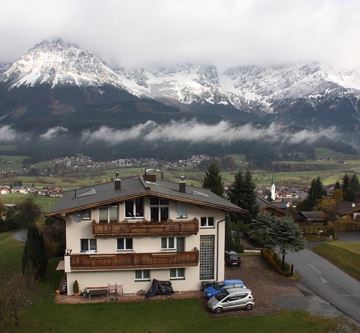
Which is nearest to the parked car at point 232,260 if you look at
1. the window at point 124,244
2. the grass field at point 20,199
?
the window at point 124,244

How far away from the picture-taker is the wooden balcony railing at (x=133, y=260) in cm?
3881

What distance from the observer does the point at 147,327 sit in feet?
109

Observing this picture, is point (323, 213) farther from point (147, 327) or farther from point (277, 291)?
point (147, 327)

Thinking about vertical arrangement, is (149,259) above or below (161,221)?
below

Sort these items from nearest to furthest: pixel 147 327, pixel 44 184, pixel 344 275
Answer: pixel 147 327
pixel 344 275
pixel 44 184

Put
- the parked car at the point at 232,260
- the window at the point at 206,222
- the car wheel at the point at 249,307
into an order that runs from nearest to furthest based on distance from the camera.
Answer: the car wheel at the point at 249,307, the window at the point at 206,222, the parked car at the point at 232,260

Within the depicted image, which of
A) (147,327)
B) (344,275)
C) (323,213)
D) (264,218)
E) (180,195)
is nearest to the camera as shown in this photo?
(147,327)

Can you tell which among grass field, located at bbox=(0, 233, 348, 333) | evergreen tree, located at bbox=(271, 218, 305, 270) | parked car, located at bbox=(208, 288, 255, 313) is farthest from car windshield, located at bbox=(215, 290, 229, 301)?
evergreen tree, located at bbox=(271, 218, 305, 270)

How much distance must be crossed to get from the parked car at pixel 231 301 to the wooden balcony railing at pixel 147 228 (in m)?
5.80

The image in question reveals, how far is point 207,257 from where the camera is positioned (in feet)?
138

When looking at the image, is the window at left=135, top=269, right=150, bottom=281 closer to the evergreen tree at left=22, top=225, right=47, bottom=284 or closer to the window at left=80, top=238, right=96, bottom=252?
the window at left=80, top=238, right=96, bottom=252

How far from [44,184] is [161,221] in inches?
5945

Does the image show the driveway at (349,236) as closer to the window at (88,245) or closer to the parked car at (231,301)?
the parked car at (231,301)

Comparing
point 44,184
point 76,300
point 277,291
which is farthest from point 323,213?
point 44,184
